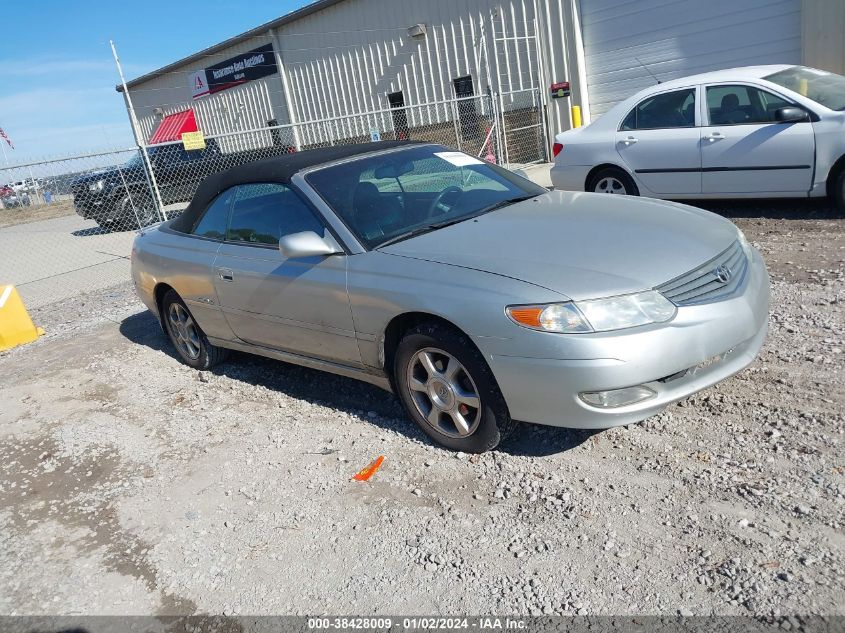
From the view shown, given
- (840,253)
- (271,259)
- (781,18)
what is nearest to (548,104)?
(781,18)

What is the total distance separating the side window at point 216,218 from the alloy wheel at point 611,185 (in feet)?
16.0

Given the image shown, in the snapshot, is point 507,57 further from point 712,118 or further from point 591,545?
point 591,545

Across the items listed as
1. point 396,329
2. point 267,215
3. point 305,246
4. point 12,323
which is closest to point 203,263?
point 267,215

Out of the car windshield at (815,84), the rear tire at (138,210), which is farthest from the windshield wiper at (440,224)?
the rear tire at (138,210)

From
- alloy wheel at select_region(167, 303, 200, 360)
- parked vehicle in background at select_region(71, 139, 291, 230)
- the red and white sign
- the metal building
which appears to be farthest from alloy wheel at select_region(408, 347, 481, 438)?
the red and white sign

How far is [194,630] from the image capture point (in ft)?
8.61

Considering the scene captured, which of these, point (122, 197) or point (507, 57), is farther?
point (507, 57)

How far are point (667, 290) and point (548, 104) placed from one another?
13.6 meters

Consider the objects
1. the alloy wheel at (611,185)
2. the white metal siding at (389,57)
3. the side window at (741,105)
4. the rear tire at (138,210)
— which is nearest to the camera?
the side window at (741,105)

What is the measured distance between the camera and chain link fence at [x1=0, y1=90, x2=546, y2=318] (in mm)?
10970

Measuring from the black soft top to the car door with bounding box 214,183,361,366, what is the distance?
7 centimetres

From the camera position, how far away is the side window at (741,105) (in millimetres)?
6891

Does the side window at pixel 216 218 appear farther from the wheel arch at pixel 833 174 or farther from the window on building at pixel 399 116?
the window on building at pixel 399 116

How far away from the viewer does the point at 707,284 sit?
126 inches
